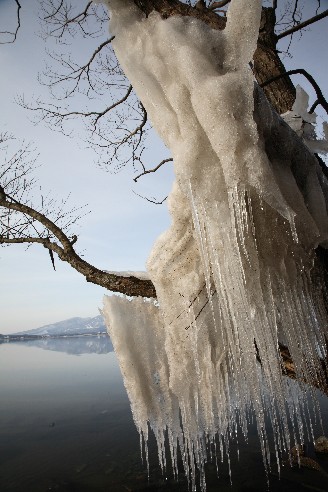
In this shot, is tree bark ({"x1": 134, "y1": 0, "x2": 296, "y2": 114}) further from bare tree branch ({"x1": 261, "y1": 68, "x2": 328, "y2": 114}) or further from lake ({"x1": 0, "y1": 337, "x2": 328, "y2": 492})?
lake ({"x1": 0, "y1": 337, "x2": 328, "y2": 492})

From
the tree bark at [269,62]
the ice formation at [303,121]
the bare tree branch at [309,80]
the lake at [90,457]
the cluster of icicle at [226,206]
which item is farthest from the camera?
the lake at [90,457]

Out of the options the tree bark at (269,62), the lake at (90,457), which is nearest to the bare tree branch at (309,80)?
the tree bark at (269,62)

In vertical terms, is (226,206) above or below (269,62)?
below

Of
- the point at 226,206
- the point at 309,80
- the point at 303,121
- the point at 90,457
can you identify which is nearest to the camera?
the point at 226,206

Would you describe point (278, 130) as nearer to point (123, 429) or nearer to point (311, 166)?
point (311, 166)

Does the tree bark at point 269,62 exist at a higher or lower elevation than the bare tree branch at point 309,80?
higher

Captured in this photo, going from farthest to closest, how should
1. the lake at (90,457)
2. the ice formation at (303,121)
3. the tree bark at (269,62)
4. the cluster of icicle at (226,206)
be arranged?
the lake at (90,457), the tree bark at (269,62), the ice formation at (303,121), the cluster of icicle at (226,206)

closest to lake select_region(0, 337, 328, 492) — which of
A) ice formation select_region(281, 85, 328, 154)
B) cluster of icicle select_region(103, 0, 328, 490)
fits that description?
cluster of icicle select_region(103, 0, 328, 490)

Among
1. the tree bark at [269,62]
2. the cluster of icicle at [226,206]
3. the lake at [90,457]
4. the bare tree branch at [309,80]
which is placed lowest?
the lake at [90,457]

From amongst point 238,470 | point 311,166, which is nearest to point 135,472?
point 238,470

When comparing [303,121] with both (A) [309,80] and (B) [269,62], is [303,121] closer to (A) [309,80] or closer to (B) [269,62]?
(A) [309,80]

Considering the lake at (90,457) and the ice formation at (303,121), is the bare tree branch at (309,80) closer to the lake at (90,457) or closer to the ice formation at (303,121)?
the ice formation at (303,121)

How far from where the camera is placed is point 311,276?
2.09 meters

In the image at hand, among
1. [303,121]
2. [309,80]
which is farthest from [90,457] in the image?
[309,80]
